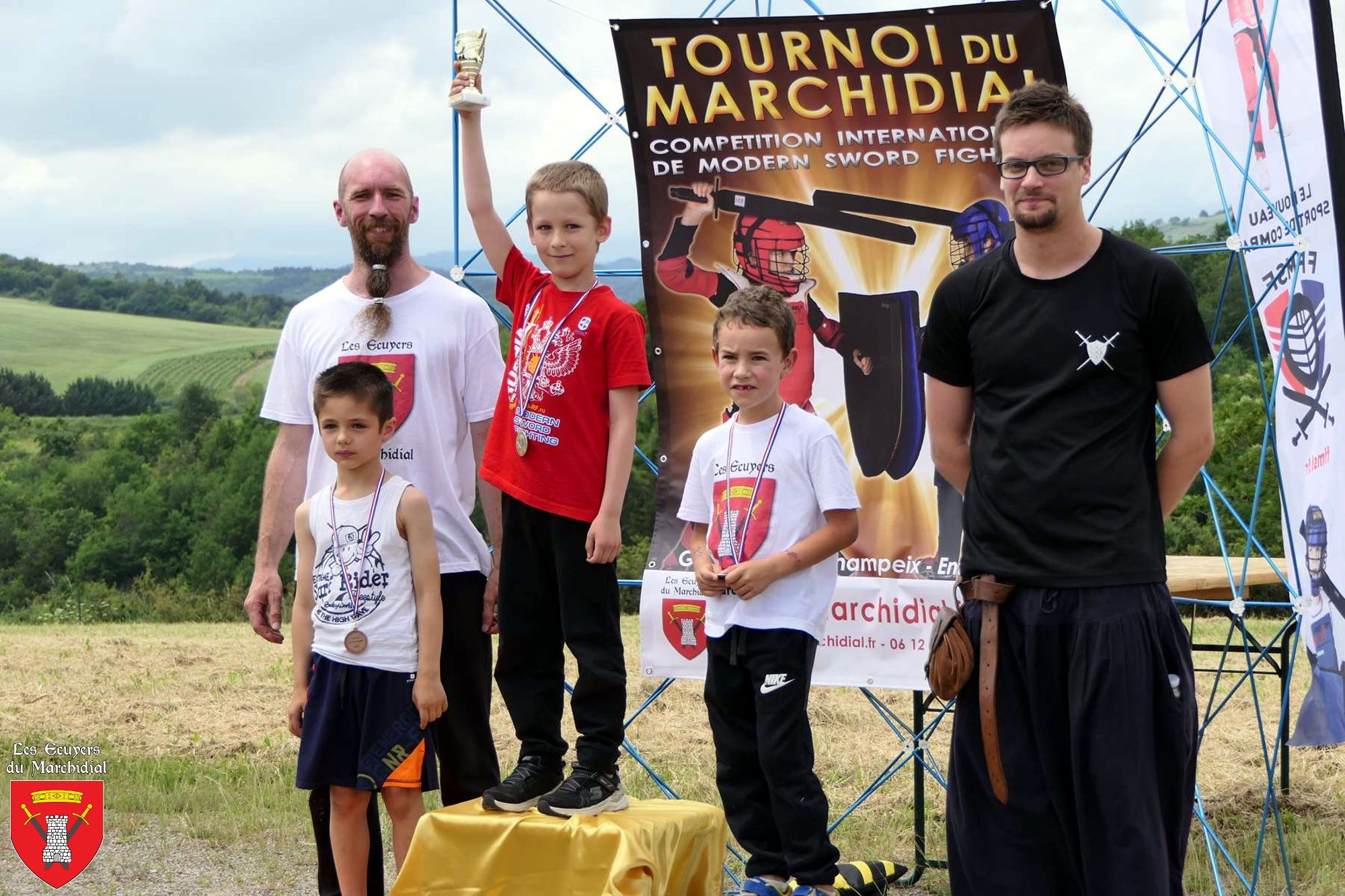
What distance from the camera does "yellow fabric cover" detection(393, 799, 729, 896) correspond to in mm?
→ 3178

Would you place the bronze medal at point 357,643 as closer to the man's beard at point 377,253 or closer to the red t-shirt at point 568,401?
the red t-shirt at point 568,401

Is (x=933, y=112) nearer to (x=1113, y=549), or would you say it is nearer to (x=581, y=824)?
(x=1113, y=549)

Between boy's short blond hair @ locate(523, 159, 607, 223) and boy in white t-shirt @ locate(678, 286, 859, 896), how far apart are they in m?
0.48

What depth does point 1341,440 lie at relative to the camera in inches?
155

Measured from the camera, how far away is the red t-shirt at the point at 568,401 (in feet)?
10.7

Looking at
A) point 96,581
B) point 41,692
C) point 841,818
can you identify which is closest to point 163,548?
point 96,581

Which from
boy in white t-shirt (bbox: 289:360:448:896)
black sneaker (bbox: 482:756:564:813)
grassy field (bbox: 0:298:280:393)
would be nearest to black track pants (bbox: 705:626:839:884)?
black sneaker (bbox: 482:756:564:813)

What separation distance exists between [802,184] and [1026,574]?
199cm

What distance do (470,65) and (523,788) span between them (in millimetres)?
1759

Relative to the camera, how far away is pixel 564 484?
3260 millimetres

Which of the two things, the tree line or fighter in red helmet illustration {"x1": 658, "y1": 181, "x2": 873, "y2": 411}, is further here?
the tree line

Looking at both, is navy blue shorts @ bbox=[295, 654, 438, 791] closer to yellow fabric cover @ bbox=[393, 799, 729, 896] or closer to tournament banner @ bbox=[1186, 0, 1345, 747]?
yellow fabric cover @ bbox=[393, 799, 729, 896]

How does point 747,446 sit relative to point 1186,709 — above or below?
above

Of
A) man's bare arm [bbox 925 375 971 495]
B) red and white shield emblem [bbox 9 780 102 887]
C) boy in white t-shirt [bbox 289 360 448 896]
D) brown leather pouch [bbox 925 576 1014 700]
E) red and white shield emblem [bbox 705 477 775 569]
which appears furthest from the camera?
red and white shield emblem [bbox 9 780 102 887]
